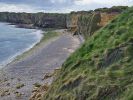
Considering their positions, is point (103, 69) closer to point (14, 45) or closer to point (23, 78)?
point (23, 78)

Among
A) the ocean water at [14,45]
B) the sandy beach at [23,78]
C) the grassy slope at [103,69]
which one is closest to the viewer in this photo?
the grassy slope at [103,69]

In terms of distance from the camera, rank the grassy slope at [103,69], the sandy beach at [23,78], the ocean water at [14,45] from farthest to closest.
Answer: the ocean water at [14,45] → the sandy beach at [23,78] → the grassy slope at [103,69]

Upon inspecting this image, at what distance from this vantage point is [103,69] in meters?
15.6

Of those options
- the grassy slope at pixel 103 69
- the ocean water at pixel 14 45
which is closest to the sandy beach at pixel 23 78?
the ocean water at pixel 14 45

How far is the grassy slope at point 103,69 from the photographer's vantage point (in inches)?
549

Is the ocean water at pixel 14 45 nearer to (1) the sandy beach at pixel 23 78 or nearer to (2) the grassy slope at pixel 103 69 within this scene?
(1) the sandy beach at pixel 23 78

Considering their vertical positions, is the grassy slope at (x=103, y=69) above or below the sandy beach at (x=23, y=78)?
above

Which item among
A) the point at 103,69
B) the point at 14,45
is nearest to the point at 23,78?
the point at 103,69

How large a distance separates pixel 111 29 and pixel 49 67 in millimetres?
26647

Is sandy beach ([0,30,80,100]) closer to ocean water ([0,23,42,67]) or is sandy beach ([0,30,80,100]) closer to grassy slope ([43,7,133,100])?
ocean water ([0,23,42,67])

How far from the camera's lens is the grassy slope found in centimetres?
1395

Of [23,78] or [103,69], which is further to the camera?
[23,78]

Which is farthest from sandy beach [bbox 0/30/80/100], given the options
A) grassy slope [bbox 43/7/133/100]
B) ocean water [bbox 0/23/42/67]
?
grassy slope [bbox 43/7/133/100]

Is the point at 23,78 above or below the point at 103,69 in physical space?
below
